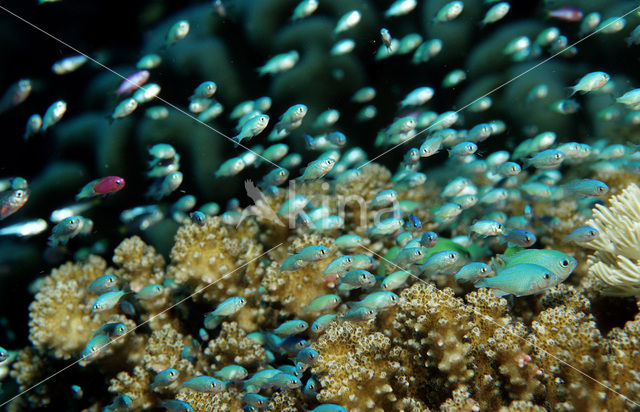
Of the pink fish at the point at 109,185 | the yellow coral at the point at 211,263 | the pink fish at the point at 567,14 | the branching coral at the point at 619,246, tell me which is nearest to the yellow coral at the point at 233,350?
the yellow coral at the point at 211,263

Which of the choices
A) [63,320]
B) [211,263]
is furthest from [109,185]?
[211,263]

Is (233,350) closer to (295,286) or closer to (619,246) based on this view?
(295,286)

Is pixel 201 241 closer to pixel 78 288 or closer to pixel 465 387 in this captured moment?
pixel 78 288

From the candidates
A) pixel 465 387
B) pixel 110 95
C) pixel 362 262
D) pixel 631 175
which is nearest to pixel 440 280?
pixel 362 262

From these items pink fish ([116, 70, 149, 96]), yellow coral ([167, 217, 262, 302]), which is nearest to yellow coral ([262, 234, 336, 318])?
yellow coral ([167, 217, 262, 302])

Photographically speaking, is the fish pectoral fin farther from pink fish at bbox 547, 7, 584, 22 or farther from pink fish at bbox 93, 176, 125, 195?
pink fish at bbox 547, 7, 584, 22

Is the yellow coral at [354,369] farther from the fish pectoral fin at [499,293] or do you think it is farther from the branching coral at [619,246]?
the branching coral at [619,246]
